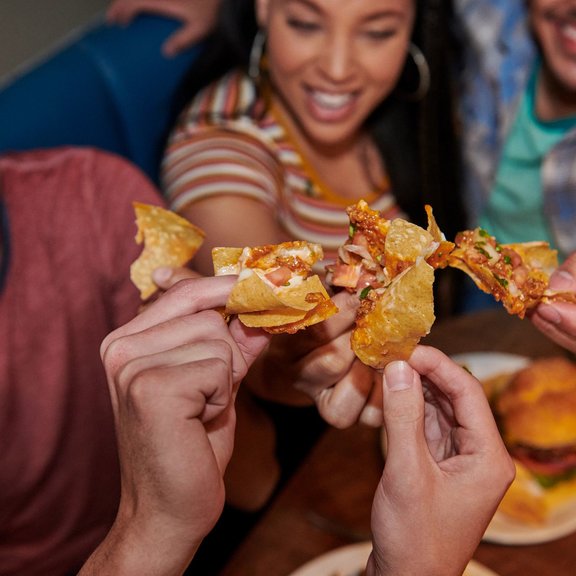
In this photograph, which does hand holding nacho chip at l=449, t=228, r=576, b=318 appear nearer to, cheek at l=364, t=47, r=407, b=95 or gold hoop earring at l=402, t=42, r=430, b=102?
cheek at l=364, t=47, r=407, b=95

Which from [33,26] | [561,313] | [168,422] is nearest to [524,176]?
[561,313]

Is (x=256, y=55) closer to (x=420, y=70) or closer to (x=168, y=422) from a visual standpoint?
(x=420, y=70)

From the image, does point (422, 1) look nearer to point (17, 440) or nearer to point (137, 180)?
point (137, 180)

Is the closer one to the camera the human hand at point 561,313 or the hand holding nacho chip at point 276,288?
the hand holding nacho chip at point 276,288

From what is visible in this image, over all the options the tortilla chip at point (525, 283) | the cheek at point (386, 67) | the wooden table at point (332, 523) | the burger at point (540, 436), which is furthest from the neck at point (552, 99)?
the wooden table at point (332, 523)

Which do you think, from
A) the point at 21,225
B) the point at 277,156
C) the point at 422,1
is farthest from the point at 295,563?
the point at 422,1

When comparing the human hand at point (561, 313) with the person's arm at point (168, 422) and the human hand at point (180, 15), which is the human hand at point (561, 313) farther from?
the human hand at point (180, 15)

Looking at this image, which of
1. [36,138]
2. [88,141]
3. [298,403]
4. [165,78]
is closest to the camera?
[298,403]
